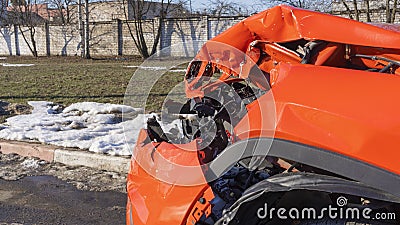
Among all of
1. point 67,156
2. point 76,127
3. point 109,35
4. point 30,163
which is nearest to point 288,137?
point 67,156

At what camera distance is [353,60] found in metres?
2.36

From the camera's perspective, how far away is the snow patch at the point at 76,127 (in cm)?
625

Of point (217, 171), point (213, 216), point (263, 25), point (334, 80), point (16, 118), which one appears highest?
point (263, 25)

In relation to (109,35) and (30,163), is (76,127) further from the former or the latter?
(109,35)

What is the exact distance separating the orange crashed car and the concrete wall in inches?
834

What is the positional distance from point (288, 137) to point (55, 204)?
10.6 feet

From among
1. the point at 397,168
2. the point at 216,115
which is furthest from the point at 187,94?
the point at 397,168

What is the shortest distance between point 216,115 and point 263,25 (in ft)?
1.80

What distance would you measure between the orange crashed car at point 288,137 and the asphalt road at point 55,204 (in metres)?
1.49

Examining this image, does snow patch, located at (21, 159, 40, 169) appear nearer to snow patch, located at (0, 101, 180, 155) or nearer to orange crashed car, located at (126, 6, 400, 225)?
snow patch, located at (0, 101, 180, 155)

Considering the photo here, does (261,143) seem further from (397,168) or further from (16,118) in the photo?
(16,118)

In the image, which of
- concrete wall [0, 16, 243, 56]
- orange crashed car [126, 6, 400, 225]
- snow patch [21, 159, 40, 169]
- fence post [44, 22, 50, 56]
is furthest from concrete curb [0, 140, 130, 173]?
fence post [44, 22, 50, 56]

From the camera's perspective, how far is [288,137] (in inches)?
75.9

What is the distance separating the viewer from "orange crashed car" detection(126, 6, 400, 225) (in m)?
1.84
